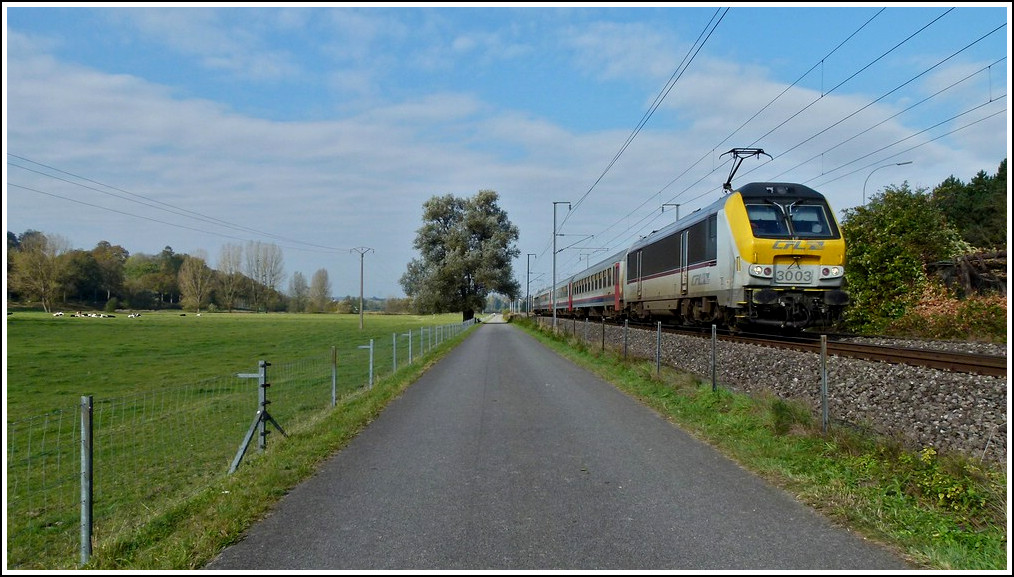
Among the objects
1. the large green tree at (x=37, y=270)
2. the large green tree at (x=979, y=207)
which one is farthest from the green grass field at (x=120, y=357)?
the large green tree at (x=979, y=207)

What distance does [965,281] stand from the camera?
70.4ft

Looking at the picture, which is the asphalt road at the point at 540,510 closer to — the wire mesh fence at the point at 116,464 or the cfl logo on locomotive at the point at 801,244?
the wire mesh fence at the point at 116,464

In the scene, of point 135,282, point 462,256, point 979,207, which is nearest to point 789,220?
point 979,207

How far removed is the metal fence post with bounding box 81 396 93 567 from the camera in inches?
184

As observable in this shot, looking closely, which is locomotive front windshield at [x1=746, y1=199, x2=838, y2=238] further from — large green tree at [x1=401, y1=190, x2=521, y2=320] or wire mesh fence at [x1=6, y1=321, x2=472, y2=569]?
large green tree at [x1=401, y1=190, x2=521, y2=320]

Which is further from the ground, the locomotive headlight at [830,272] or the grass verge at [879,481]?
the locomotive headlight at [830,272]

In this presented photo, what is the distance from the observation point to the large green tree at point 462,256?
217 feet

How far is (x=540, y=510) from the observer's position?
5516 mm

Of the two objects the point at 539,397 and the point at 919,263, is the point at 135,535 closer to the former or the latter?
the point at 539,397

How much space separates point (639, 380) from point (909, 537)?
9577mm

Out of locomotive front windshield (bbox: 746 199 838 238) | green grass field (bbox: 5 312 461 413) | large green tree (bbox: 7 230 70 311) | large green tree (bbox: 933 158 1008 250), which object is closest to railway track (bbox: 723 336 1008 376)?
locomotive front windshield (bbox: 746 199 838 238)

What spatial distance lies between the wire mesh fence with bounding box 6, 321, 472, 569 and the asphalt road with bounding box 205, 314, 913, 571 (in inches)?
61.6

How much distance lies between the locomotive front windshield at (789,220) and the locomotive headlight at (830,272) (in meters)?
0.71

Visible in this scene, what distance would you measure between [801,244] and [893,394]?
7.48 meters
